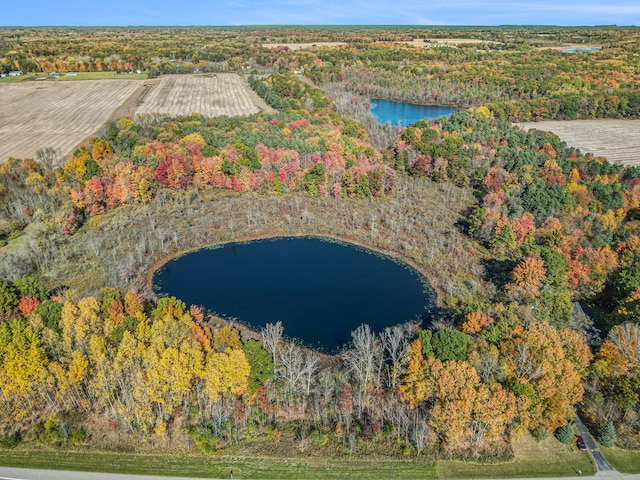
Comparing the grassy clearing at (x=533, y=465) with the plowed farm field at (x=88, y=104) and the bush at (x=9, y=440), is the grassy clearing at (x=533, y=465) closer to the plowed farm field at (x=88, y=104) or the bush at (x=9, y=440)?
the bush at (x=9, y=440)

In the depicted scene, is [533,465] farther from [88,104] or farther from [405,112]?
[88,104]

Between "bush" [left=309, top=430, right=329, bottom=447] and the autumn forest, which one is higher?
the autumn forest

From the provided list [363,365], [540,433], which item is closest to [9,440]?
[363,365]

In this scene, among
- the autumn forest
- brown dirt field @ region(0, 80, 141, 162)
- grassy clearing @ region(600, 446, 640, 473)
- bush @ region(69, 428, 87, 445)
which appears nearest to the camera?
grassy clearing @ region(600, 446, 640, 473)

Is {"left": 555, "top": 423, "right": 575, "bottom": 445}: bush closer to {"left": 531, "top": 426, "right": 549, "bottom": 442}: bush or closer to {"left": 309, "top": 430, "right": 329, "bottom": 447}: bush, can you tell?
{"left": 531, "top": 426, "right": 549, "bottom": 442}: bush

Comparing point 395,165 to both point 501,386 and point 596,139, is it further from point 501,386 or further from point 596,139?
point 501,386

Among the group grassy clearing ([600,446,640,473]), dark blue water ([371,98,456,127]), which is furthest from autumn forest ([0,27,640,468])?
dark blue water ([371,98,456,127])
